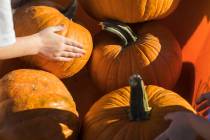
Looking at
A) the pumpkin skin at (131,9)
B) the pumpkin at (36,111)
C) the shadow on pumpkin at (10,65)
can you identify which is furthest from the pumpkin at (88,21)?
the pumpkin at (36,111)

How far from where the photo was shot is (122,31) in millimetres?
2078

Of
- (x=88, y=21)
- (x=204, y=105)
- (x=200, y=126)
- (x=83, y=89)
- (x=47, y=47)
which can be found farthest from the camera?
(x=88, y=21)

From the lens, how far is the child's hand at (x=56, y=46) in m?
1.95

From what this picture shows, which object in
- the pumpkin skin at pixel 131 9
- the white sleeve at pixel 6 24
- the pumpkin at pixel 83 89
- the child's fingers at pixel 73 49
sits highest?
the white sleeve at pixel 6 24

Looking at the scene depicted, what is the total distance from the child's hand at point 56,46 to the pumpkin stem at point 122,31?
0.16 metres

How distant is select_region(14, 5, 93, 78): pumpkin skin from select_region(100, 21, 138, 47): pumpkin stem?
9 centimetres

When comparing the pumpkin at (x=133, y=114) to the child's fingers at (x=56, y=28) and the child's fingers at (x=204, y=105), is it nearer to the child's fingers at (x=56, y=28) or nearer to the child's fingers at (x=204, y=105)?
the child's fingers at (x=204, y=105)

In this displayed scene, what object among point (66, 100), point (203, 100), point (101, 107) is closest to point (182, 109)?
point (203, 100)

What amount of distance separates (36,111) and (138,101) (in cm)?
35

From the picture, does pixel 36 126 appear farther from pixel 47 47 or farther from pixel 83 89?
pixel 83 89

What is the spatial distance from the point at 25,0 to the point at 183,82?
0.78 m

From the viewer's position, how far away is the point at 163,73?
6.78 ft

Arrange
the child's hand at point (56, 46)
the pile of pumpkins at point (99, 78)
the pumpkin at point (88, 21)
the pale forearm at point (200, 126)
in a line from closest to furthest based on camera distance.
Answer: the pale forearm at point (200, 126) → the pile of pumpkins at point (99, 78) → the child's hand at point (56, 46) → the pumpkin at point (88, 21)

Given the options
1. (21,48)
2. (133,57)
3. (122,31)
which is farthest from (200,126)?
(21,48)
